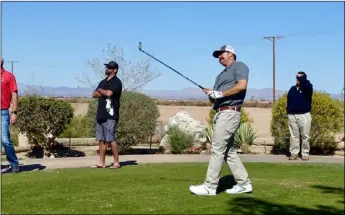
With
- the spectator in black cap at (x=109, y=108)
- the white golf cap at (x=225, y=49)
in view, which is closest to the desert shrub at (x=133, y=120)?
the spectator in black cap at (x=109, y=108)

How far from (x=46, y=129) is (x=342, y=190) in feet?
24.3

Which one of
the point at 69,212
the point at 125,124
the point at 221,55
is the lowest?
the point at 69,212

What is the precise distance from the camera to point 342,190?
7.16 meters

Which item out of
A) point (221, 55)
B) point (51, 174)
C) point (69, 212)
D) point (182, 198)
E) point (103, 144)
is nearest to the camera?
point (69, 212)

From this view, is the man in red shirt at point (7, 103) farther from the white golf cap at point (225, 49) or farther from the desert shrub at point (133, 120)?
the desert shrub at point (133, 120)

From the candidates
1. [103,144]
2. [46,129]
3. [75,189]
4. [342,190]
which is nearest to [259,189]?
[342,190]

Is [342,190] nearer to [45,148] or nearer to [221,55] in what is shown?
[221,55]

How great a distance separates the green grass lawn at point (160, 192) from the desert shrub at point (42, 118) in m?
3.17

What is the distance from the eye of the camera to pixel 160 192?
23.2ft

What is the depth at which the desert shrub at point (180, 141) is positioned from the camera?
13.4 meters

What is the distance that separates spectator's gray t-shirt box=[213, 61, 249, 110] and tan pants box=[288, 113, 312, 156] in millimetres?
4974

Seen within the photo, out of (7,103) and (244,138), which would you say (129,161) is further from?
(244,138)

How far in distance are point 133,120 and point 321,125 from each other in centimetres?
447

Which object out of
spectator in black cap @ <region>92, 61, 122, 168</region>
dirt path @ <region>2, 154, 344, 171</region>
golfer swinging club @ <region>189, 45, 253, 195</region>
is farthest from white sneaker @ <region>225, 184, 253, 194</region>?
dirt path @ <region>2, 154, 344, 171</region>
